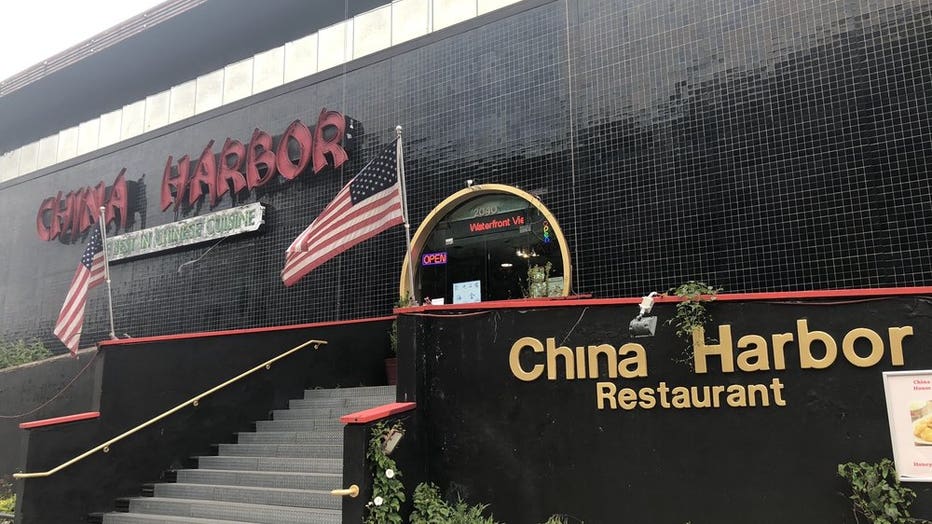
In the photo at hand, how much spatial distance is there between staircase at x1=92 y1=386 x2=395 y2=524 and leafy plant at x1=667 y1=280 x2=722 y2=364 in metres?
3.88

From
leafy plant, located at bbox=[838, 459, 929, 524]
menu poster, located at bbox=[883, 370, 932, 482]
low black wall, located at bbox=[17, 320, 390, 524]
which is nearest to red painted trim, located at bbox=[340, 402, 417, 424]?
leafy plant, located at bbox=[838, 459, 929, 524]

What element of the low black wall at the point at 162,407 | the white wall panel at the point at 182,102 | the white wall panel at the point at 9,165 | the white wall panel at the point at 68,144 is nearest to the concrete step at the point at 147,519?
the low black wall at the point at 162,407

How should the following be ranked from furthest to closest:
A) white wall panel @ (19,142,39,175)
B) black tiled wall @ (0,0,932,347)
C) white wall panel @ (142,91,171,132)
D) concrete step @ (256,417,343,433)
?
white wall panel @ (19,142,39,175)
white wall panel @ (142,91,171,132)
concrete step @ (256,417,343,433)
black tiled wall @ (0,0,932,347)

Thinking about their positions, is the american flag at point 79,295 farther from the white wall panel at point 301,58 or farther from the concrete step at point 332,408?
the white wall panel at point 301,58

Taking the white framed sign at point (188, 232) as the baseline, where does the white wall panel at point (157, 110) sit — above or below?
above

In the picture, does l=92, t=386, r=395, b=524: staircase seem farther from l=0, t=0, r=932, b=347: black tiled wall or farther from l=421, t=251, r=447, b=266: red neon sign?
l=0, t=0, r=932, b=347: black tiled wall

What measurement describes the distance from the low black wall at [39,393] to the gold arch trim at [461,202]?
5.56 m

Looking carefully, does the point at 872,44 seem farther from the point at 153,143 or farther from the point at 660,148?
the point at 153,143

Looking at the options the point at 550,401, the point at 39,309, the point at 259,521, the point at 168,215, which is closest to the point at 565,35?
the point at 550,401

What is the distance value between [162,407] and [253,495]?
2.30 metres

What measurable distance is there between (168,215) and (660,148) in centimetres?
1154

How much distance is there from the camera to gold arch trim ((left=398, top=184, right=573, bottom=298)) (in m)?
10.1

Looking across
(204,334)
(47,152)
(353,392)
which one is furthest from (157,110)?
(353,392)

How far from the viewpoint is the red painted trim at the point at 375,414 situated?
5805 millimetres
